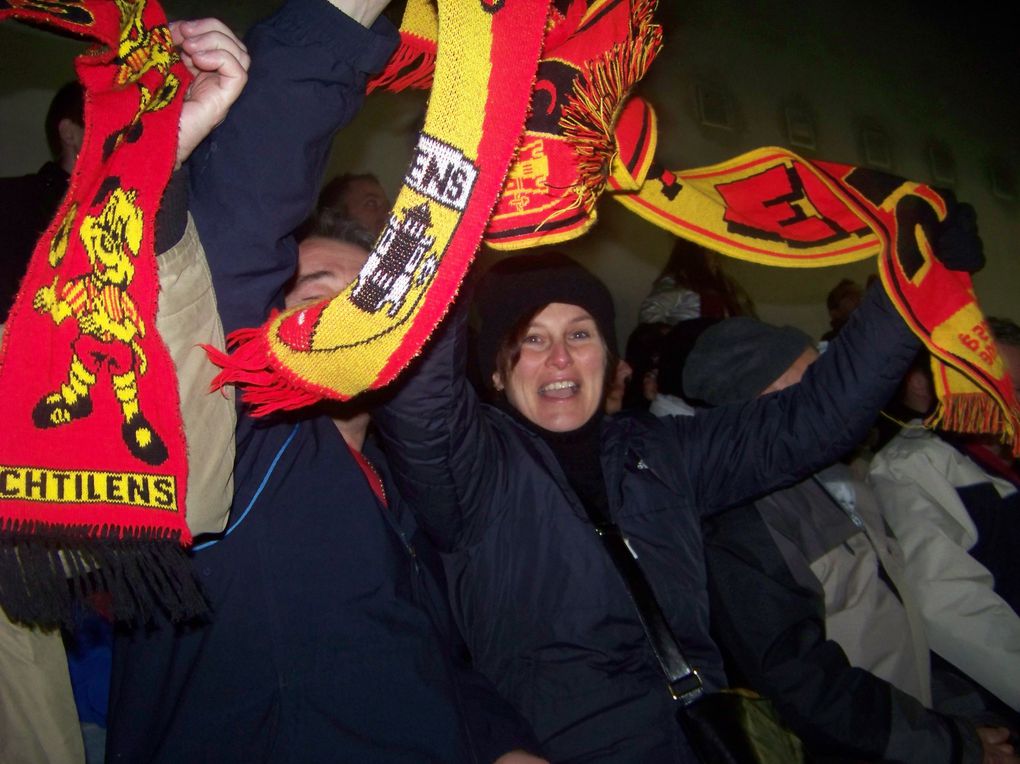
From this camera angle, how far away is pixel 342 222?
4.52 ft

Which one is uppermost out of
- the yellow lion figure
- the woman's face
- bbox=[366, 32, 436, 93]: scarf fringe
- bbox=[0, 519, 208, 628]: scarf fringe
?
bbox=[366, 32, 436, 93]: scarf fringe

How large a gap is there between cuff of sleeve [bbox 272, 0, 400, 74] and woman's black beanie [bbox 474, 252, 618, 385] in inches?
30.4

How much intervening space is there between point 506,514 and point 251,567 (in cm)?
47

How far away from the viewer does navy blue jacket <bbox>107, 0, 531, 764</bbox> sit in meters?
0.75

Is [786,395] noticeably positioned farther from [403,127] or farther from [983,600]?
[403,127]

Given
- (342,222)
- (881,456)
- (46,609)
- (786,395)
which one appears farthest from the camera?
(881,456)

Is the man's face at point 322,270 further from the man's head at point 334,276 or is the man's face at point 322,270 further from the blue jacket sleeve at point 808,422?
the blue jacket sleeve at point 808,422

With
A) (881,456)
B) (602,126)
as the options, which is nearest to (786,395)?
(881,456)

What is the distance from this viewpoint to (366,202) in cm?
235

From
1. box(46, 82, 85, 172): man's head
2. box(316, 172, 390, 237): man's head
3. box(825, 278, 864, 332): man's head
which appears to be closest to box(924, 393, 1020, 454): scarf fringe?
box(316, 172, 390, 237): man's head

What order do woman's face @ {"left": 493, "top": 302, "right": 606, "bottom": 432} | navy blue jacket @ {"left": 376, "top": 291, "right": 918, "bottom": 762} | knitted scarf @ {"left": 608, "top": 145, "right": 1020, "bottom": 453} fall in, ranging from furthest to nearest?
1. woman's face @ {"left": 493, "top": 302, "right": 606, "bottom": 432}
2. knitted scarf @ {"left": 608, "top": 145, "right": 1020, "bottom": 453}
3. navy blue jacket @ {"left": 376, "top": 291, "right": 918, "bottom": 762}

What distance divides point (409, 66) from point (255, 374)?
20.2 inches

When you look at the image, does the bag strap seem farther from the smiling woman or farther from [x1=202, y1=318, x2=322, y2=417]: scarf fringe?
[x1=202, y1=318, x2=322, y2=417]: scarf fringe

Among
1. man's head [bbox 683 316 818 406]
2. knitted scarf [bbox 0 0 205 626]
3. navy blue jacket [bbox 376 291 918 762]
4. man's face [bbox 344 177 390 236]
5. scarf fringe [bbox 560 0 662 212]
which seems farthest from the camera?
man's face [bbox 344 177 390 236]
